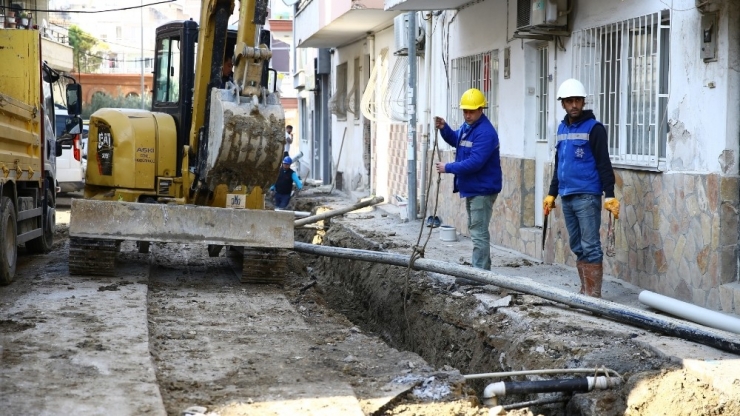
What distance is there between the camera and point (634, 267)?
9.27m

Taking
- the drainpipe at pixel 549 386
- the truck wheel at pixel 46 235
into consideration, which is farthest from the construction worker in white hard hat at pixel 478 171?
the truck wheel at pixel 46 235

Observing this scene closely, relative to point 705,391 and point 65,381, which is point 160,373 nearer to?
point 65,381

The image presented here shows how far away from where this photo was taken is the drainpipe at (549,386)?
246 inches

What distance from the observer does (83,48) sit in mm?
69312

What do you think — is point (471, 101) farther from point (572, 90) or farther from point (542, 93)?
point (542, 93)

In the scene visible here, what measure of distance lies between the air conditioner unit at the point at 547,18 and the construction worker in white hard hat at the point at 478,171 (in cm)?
168

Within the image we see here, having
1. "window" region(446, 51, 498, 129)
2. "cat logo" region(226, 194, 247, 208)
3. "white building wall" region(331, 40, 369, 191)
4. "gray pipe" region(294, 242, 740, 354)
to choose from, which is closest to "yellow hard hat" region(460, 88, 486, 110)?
"gray pipe" region(294, 242, 740, 354)

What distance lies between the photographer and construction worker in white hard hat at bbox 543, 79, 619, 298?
28.1ft

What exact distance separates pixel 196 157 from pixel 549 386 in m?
5.71

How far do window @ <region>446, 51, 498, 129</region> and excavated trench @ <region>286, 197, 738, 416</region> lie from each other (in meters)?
2.68

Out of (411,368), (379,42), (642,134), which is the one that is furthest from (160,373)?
(379,42)

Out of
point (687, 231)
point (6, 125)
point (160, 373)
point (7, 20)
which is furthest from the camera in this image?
point (7, 20)

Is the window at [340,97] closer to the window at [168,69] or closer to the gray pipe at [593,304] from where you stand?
the window at [168,69]

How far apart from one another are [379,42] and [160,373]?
15876 mm
